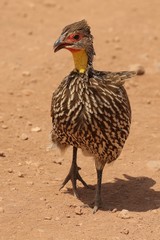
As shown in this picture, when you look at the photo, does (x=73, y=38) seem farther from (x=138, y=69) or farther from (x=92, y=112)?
(x=138, y=69)

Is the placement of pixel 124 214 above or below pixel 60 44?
below

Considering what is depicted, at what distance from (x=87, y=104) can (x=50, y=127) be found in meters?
2.42

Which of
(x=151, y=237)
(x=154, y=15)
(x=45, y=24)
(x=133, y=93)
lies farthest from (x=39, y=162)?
(x=154, y=15)

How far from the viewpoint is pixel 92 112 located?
22.3 ft

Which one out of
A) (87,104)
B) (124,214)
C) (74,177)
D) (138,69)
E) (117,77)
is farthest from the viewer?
(138,69)

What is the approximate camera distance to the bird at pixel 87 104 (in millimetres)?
6793

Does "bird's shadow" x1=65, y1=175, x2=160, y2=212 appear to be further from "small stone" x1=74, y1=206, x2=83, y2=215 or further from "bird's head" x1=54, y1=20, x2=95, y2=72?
"bird's head" x1=54, y1=20, x2=95, y2=72

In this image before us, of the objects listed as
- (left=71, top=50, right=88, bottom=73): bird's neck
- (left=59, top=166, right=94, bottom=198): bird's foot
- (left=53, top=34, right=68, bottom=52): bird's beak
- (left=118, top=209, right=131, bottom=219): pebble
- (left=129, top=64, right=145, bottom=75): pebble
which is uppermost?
(left=53, top=34, right=68, bottom=52): bird's beak

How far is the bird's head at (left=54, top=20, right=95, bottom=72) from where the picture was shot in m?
6.71

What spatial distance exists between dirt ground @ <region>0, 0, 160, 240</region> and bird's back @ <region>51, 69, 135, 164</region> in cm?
70

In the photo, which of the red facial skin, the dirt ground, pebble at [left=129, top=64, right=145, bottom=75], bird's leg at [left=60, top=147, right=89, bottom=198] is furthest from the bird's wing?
pebble at [left=129, top=64, right=145, bottom=75]

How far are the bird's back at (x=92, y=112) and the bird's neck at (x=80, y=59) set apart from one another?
62mm

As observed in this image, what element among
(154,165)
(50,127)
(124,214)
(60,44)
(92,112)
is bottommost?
(124,214)

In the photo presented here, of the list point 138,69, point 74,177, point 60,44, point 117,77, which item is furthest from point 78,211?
point 138,69
